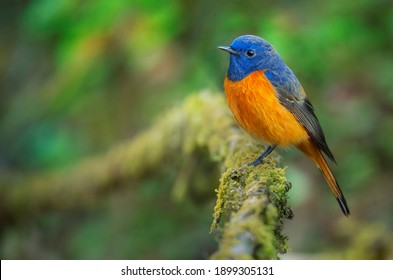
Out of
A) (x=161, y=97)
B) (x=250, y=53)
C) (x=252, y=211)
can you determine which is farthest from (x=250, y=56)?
(x=161, y=97)

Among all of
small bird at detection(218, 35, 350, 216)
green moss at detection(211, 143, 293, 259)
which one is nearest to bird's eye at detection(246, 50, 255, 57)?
small bird at detection(218, 35, 350, 216)

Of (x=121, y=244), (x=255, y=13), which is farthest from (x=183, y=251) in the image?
(x=255, y=13)

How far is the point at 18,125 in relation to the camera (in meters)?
7.73

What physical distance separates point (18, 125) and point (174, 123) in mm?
3549

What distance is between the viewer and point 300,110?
4.44 metres

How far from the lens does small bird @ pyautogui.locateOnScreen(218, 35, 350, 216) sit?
162 inches

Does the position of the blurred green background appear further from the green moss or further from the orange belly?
the green moss

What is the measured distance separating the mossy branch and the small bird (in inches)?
6.4

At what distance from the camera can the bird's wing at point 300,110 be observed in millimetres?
4340

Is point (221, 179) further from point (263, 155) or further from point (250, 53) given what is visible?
point (250, 53)

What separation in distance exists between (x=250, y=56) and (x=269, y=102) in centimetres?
40

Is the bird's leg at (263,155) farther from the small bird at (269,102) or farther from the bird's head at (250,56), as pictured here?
the bird's head at (250,56)

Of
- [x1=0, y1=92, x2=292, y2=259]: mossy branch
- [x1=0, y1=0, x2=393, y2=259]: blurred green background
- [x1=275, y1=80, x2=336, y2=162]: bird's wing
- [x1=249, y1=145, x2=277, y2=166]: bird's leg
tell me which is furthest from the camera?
[x1=0, y1=0, x2=393, y2=259]: blurred green background

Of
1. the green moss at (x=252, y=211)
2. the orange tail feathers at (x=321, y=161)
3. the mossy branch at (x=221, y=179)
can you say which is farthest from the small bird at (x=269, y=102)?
the green moss at (x=252, y=211)
